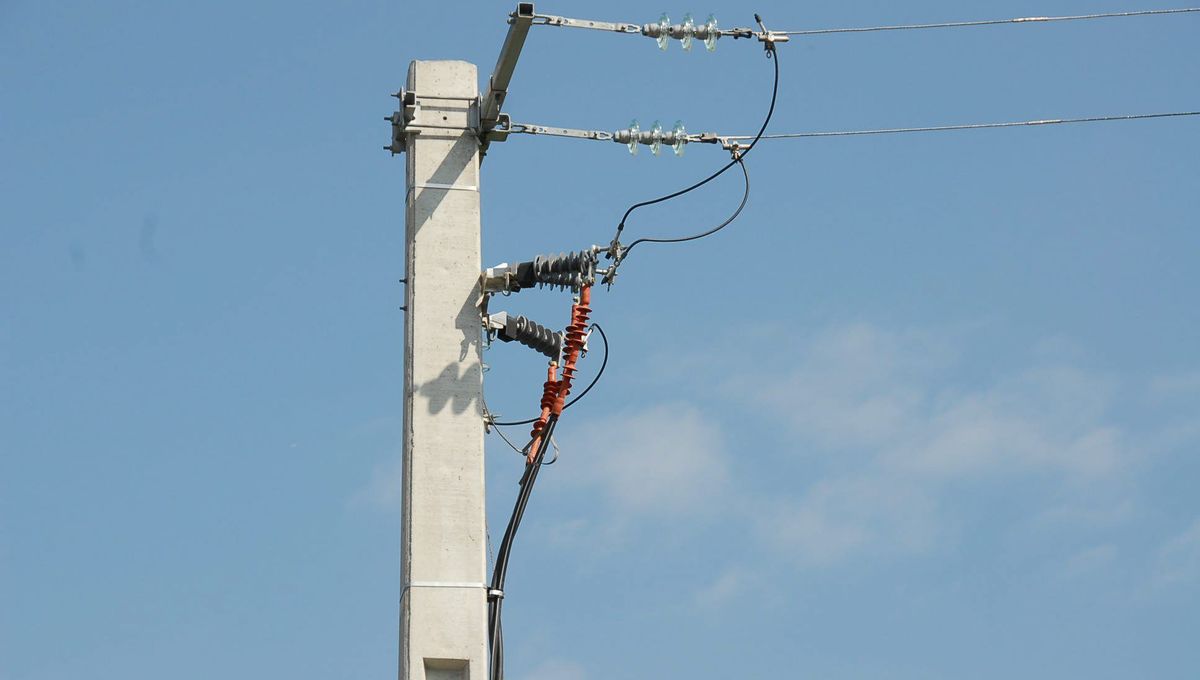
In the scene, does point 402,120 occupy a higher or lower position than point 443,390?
higher

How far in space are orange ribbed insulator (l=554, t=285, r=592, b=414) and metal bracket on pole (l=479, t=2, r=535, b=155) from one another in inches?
41.9

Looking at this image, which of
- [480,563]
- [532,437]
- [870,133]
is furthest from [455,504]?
[870,133]

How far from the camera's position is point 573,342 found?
10.3 meters

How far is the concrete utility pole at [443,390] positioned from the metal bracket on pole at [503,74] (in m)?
0.07

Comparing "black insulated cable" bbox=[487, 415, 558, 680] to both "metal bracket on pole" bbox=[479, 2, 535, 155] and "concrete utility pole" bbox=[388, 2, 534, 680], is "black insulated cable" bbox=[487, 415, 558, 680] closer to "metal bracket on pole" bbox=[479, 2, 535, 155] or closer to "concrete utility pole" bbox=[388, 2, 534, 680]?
"concrete utility pole" bbox=[388, 2, 534, 680]

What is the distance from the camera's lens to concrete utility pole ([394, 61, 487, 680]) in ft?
30.0

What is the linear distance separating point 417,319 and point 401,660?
1.88 metres

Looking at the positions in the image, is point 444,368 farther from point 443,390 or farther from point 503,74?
point 503,74

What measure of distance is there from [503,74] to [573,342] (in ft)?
5.15

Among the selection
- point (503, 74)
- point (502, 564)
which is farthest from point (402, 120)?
point (502, 564)

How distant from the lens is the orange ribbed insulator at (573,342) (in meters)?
10.2

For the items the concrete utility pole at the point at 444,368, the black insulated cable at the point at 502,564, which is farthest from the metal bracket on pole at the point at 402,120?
the black insulated cable at the point at 502,564

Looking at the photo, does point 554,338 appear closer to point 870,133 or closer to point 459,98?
point 459,98

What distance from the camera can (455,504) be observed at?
9414 mm
